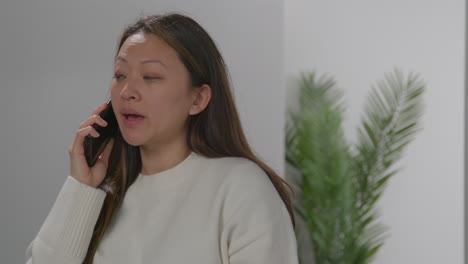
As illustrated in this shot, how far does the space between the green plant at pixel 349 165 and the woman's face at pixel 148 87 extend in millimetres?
2567

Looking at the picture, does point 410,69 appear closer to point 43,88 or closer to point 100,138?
point 43,88

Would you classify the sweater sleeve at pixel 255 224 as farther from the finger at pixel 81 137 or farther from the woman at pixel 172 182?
the finger at pixel 81 137

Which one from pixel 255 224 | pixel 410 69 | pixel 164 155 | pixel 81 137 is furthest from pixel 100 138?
pixel 410 69

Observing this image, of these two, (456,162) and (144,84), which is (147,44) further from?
(456,162)

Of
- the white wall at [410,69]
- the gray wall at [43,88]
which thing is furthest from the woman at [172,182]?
A: the white wall at [410,69]

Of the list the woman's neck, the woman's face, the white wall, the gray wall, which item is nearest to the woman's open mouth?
the woman's face

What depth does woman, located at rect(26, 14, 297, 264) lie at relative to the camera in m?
1.27

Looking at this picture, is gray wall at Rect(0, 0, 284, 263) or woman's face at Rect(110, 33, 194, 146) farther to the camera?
gray wall at Rect(0, 0, 284, 263)

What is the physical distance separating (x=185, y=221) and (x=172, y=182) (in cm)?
12

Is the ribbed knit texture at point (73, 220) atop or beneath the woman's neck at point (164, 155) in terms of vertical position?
beneath

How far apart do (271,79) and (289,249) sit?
207 centimetres

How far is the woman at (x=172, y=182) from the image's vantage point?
4.18ft

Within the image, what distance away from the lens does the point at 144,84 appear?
4.35 feet

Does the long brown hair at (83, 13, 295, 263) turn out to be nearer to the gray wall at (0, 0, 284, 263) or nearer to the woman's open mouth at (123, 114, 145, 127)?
the woman's open mouth at (123, 114, 145, 127)
